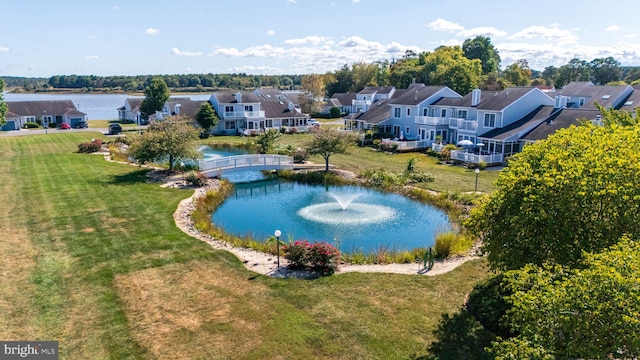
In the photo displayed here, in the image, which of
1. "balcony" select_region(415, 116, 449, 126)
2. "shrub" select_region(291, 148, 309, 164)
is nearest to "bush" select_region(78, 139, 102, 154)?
"shrub" select_region(291, 148, 309, 164)

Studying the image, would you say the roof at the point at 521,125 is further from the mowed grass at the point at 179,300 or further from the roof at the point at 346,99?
the roof at the point at 346,99

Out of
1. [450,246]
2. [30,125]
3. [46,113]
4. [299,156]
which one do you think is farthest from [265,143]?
[46,113]

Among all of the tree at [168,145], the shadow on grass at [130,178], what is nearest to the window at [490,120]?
the tree at [168,145]

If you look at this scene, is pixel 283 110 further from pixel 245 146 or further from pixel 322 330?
pixel 322 330

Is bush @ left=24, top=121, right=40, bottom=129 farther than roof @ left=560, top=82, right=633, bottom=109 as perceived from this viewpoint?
Yes

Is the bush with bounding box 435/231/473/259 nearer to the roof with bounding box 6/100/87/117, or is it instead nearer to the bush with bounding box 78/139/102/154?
the bush with bounding box 78/139/102/154

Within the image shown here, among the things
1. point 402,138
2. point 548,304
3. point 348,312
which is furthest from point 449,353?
point 402,138

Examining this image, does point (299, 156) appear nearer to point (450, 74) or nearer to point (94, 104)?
point (450, 74)
